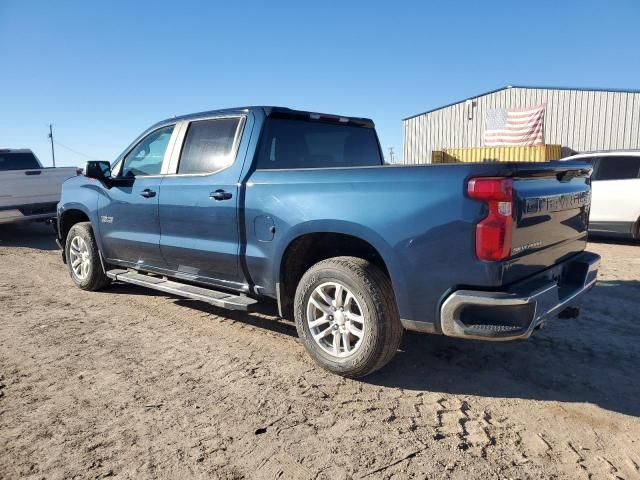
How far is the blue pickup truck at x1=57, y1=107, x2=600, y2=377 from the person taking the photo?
2758 mm

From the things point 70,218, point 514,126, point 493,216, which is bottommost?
point 70,218

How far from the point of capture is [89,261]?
5.70m

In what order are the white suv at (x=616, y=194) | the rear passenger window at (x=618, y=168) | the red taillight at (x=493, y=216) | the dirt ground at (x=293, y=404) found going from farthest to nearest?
the rear passenger window at (x=618, y=168)
the white suv at (x=616, y=194)
the red taillight at (x=493, y=216)
the dirt ground at (x=293, y=404)

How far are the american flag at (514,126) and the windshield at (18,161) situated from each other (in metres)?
20.0

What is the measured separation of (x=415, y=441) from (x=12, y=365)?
118 inches

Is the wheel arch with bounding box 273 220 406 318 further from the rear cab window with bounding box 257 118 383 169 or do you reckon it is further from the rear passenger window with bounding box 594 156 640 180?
the rear passenger window with bounding box 594 156 640 180

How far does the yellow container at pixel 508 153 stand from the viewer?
21203mm

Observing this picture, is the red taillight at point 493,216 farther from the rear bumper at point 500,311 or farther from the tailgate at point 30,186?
the tailgate at point 30,186

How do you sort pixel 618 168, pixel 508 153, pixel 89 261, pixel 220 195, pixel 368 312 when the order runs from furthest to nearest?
pixel 508 153
pixel 618 168
pixel 89 261
pixel 220 195
pixel 368 312

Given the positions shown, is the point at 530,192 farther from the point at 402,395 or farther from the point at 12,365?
the point at 12,365

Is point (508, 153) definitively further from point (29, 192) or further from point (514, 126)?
point (29, 192)

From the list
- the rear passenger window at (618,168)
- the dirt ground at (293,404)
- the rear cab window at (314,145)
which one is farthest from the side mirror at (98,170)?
the rear passenger window at (618,168)

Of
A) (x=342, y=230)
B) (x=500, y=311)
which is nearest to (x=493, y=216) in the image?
(x=500, y=311)

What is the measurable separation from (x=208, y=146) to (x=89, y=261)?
2411 mm
